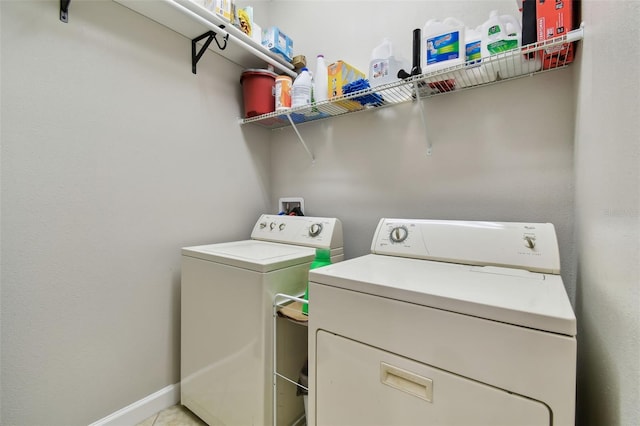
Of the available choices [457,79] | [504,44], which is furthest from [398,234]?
[504,44]

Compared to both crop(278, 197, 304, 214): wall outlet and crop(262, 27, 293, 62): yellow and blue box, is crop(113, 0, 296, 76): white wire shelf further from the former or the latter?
crop(278, 197, 304, 214): wall outlet

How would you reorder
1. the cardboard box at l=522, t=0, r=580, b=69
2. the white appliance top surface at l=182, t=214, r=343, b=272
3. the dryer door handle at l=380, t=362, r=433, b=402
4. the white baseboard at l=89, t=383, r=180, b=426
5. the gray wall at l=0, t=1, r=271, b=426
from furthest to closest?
the white baseboard at l=89, t=383, r=180, b=426 < the white appliance top surface at l=182, t=214, r=343, b=272 < the gray wall at l=0, t=1, r=271, b=426 < the cardboard box at l=522, t=0, r=580, b=69 < the dryer door handle at l=380, t=362, r=433, b=402

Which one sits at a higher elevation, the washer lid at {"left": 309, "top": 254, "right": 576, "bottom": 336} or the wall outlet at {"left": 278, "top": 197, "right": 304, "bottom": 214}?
the wall outlet at {"left": 278, "top": 197, "right": 304, "bottom": 214}

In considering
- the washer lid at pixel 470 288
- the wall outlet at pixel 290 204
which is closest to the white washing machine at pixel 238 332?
the washer lid at pixel 470 288

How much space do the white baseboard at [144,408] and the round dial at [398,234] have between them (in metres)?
1.53

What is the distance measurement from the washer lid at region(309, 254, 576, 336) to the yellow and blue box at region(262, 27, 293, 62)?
155 cm

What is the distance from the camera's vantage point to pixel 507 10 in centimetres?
134

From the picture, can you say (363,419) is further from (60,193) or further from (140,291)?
(60,193)

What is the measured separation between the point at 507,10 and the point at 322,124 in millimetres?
1149

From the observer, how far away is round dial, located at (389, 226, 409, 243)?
1325 mm

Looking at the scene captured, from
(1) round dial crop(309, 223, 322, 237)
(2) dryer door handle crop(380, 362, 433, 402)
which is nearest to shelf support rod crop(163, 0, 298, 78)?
(1) round dial crop(309, 223, 322, 237)

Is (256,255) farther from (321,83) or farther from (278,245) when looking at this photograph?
(321,83)

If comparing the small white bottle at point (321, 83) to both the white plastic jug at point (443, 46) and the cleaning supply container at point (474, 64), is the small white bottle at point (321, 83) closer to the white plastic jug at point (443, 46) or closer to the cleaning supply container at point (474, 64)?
the white plastic jug at point (443, 46)

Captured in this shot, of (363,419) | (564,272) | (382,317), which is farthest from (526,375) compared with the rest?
(564,272)
